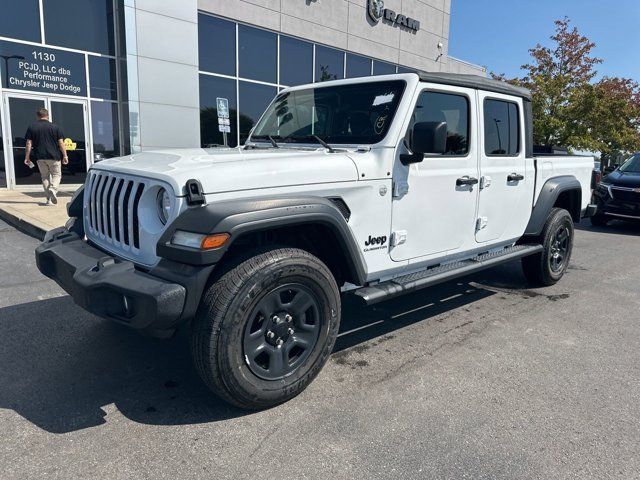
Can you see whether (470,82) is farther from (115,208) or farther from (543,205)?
(115,208)

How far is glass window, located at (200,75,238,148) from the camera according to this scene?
13.8 meters

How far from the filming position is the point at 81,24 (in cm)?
1200

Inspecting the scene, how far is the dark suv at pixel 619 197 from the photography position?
9852mm

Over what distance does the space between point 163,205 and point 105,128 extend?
11.4 metres

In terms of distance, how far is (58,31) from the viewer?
38.3 feet

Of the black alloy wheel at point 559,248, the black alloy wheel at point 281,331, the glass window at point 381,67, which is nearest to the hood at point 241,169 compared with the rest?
the black alloy wheel at point 281,331

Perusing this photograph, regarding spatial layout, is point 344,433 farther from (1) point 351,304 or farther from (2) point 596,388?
(1) point 351,304

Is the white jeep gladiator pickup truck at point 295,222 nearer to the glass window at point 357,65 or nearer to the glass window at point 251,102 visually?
the glass window at point 251,102

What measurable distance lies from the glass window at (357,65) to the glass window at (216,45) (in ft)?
15.6

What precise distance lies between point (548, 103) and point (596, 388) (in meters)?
16.7

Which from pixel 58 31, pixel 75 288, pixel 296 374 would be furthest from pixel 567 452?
pixel 58 31

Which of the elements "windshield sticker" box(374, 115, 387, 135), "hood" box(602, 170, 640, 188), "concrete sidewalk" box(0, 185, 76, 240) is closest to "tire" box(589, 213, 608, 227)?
"hood" box(602, 170, 640, 188)

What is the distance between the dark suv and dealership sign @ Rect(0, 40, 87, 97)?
12216 mm

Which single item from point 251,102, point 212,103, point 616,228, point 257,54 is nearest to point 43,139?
point 212,103
